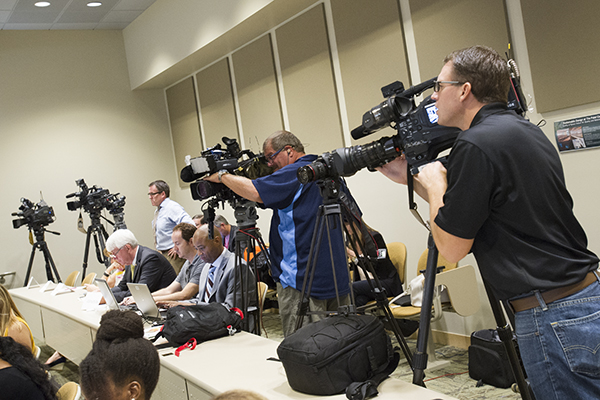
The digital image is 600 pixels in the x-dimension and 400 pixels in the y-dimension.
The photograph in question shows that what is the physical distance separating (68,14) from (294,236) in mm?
5472

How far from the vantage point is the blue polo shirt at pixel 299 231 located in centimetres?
242

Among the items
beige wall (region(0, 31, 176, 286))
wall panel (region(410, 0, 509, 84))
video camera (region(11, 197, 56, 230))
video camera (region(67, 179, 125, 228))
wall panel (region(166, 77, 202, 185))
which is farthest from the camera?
wall panel (region(166, 77, 202, 185))

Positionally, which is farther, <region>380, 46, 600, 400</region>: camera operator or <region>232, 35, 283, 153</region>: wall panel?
<region>232, 35, 283, 153</region>: wall panel

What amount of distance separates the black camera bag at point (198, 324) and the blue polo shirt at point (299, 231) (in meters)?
0.34

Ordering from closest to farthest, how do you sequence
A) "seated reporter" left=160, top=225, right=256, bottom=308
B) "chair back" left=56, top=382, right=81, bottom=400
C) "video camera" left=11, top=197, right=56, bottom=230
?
"chair back" left=56, top=382, right=81, bottom=400, "seated reporter" left=160, top=225, right=256, bottom=308, "video camera" left=11, top=197, right=56, bottom=230

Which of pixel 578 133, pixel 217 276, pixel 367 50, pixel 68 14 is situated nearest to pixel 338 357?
pixel 217 276

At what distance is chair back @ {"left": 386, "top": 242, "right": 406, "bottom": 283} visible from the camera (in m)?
3.92

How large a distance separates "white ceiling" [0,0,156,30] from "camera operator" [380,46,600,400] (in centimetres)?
612

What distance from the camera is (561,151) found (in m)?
2.98

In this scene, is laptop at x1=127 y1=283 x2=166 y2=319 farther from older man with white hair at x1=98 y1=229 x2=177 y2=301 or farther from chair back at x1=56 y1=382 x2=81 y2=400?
chair back at x1=56 y1=382 x2=81 y2=400

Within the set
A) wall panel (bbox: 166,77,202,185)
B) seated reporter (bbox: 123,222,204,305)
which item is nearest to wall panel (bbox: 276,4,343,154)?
seated reporter (bbox: 123,222,204,305)

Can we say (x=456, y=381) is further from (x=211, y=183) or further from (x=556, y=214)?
(x=556, y=214)

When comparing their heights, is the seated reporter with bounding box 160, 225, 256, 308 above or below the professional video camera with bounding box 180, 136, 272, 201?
below

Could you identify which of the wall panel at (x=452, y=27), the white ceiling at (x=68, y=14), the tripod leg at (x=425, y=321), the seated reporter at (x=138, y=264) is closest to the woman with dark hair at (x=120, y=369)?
the tripod leg at (x=425, y=321)
